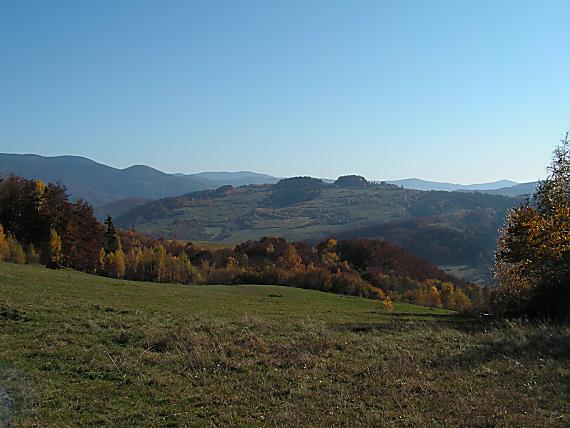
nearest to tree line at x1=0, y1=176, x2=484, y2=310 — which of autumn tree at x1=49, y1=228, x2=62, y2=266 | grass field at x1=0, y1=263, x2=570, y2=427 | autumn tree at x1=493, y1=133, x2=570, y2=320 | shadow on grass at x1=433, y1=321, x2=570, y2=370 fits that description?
autumn tree at x1=49, y1=228, x2=62, y2=266

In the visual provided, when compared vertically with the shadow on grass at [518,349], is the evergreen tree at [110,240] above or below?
below

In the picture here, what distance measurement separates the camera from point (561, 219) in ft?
85.5

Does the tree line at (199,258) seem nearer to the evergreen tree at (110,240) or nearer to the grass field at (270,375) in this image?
the evergreen tree at (110,240)

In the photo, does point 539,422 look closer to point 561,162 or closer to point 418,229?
point 561,162

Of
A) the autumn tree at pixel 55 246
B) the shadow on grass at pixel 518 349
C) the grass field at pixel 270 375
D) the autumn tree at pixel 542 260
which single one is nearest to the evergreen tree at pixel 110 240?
the autumn tree at pixel 55 246

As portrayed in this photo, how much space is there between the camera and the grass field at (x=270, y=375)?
905 centimetres

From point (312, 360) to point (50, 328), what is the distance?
8822 mm

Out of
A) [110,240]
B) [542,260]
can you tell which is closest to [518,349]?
[542,260]

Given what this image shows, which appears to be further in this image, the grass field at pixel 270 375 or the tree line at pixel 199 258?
the tree line at pixel 199 258

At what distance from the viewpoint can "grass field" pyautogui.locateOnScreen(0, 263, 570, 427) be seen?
9.05 meters

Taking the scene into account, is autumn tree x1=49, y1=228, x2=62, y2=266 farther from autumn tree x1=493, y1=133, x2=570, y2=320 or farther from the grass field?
autumn tree x1=493, y1=133, x2=570, y2=320

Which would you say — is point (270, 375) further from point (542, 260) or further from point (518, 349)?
point (542, 260)

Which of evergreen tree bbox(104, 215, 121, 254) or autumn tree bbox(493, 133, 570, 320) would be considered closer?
autumn tree bbox(493, 133, 570, 320)

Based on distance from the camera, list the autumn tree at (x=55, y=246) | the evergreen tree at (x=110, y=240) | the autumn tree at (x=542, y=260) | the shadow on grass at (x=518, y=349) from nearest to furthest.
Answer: the shadow on grass at (x=518, y=349) → the autumn tree at (x=542, y=260) → the autumn tree at (x=55, y=246) → the evergreen tree at (x=110, y=240)
